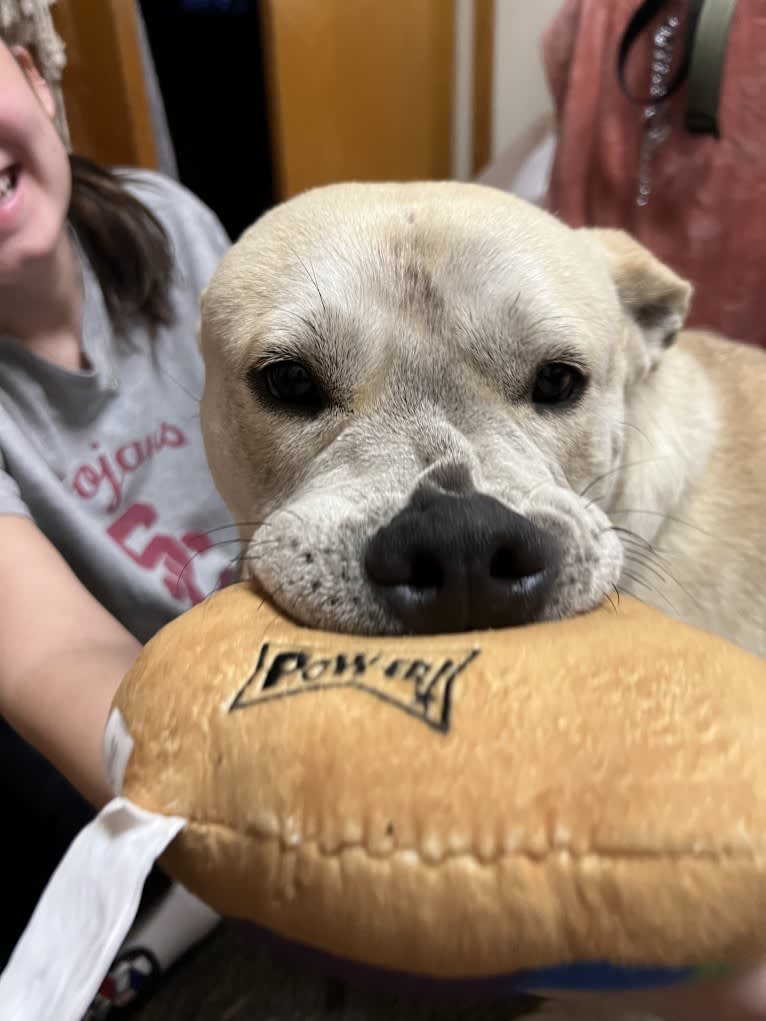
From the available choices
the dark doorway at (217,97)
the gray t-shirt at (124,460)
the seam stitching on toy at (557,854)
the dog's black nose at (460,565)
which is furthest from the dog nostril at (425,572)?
the dark doorway at (217,97)

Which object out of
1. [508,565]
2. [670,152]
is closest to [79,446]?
[508,565]

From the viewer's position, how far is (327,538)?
2.91 ft

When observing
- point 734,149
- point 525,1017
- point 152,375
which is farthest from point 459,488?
point 734,149

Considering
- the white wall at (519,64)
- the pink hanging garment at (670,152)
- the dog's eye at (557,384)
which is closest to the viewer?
the dog's eye at (557,384)

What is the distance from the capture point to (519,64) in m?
4.01

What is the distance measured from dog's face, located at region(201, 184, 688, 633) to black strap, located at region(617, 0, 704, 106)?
3.37 feet

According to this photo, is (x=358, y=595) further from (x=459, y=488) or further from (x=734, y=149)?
(x=734, y=149)

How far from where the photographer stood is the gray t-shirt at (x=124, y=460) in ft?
5.13

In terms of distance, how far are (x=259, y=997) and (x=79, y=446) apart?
1.17 meters

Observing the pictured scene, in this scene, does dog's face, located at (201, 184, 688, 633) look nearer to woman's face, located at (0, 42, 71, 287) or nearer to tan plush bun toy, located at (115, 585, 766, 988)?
tan plush bun toy, located at (115, 585, 766, 988)

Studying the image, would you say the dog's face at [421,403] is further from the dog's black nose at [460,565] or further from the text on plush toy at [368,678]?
the text on plush toy at [368,678]

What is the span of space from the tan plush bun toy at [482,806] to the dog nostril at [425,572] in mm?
180

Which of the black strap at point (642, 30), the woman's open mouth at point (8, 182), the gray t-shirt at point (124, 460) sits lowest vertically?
the gray t-shirt at point (124, 460)

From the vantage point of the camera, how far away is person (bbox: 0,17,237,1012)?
1.19 meters
